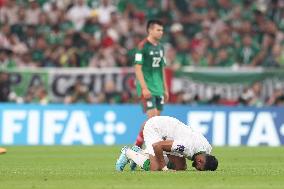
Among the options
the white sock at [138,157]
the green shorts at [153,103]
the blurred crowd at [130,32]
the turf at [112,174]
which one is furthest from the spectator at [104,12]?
the white sock at [138,157]

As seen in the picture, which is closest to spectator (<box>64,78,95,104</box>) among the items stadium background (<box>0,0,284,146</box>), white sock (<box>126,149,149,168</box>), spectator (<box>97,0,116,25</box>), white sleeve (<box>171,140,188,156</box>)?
stadium background (<box>0,0,284,146</box>)

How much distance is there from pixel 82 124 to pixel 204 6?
21.1 ft

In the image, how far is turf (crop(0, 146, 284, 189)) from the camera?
39.0ft

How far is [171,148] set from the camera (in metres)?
13.3

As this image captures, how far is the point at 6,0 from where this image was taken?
93.0ft

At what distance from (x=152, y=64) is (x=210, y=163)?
5.03 meters

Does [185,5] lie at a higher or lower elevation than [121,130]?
higher

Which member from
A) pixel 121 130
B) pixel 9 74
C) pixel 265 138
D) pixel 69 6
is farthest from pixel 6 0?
pixel 265 138

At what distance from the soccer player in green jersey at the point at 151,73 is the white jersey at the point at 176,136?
394cm

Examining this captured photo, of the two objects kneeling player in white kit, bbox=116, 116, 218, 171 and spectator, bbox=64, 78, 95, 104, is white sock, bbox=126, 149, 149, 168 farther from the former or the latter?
spectator, bbox=64, 78, 95, 104

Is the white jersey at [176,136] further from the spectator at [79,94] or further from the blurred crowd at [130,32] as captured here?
the blurred crowd at [130,32]

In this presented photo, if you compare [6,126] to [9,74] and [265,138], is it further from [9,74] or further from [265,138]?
[265,138]

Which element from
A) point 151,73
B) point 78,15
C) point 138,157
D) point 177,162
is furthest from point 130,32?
point 138,157

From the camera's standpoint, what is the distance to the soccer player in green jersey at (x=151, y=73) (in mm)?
17938
